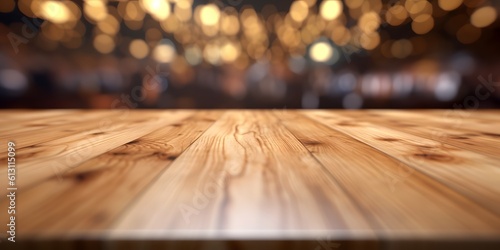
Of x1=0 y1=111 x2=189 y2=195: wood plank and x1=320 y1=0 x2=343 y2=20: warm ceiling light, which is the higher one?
x1=320 y1=0 x2=343 y2=20: warm ceiling light

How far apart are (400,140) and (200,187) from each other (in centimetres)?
62

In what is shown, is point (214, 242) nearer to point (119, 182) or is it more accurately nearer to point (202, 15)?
point (119, 182)

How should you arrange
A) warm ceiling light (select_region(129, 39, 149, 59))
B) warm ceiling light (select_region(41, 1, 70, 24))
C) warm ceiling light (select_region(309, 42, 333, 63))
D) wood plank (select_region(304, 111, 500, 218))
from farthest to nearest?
warm ceiling light (select_region(309, 42, 333, 63))
warm ceiling light (select_region(129, 39, 149, 59))
warm ceiling light (select_region(41, 1, 70, 24))
wood plank (select_region(304, 111, 500, 218))

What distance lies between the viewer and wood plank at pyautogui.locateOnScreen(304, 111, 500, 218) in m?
0.45

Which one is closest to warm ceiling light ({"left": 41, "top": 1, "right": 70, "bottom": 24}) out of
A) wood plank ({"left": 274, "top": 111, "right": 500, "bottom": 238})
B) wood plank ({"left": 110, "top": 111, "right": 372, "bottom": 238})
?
wood plank ({"left": 110, "top": 111, "right": 372, "bottom": 238})

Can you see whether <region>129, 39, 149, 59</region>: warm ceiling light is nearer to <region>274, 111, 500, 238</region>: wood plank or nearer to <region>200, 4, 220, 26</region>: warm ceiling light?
<region>200, 4, 220, 26</region>: warm ceiling light

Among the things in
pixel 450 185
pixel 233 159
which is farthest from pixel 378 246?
pixel 233 159

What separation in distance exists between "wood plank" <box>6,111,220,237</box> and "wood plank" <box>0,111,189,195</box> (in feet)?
0.10

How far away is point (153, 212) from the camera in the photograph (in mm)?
370

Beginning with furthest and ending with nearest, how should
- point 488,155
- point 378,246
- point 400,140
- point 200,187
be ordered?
point 400,140 < point 488,155 < point 200,187 < point 378,246

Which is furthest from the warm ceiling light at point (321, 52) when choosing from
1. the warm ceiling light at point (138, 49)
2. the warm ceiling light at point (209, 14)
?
the warm ceiling light at point (138, 49)

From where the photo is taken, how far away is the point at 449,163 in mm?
603

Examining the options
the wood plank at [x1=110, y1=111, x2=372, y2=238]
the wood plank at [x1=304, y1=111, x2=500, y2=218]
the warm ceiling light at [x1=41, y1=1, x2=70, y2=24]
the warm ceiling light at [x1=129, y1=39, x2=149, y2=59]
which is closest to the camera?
the wood plank at [x1=110, y1=111, x2=372, y2=238]

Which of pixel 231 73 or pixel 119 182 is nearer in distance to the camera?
pixel 119 182
